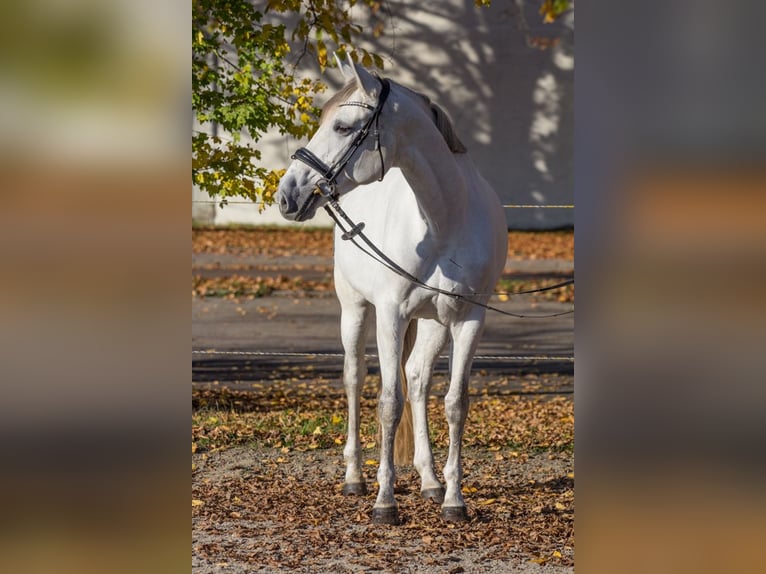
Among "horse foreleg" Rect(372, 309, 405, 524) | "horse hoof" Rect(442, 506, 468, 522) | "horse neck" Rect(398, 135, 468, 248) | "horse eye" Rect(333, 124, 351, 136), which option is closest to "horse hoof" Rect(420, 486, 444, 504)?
"horse hoof" Rect(442, 506, 468, 522)

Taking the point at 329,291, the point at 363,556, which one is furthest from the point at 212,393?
the point at 329,291

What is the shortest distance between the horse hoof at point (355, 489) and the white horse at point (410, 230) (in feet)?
0.07

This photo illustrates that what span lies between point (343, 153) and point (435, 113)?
2.47 feet

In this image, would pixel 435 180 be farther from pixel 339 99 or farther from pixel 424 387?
pixel 424 387

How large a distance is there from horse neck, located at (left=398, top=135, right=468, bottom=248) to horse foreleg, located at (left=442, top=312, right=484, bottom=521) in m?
0.55

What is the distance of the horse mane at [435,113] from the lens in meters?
5.86

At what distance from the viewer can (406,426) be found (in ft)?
23.7

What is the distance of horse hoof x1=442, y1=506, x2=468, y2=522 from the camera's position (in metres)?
6.36
